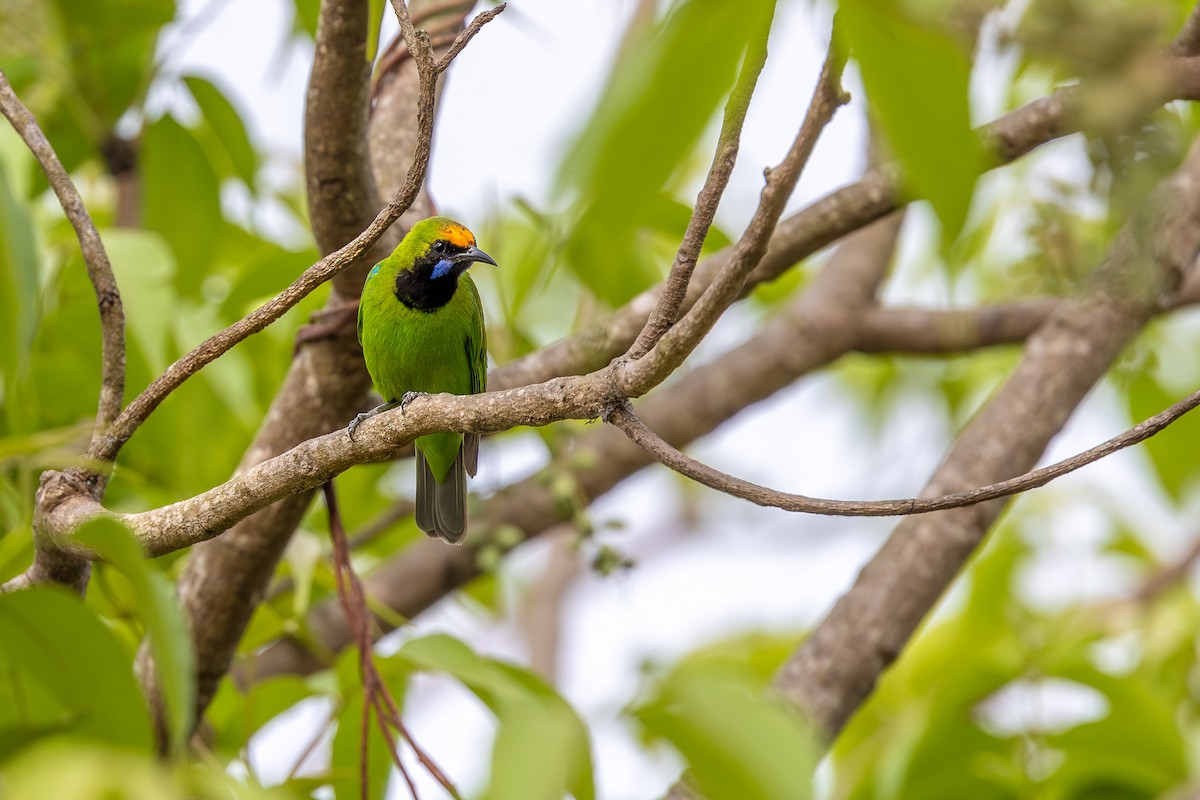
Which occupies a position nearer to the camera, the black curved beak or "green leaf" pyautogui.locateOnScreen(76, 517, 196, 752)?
"green leaf" pyautogui.locateOnScreen(76, 517, 196, 752)

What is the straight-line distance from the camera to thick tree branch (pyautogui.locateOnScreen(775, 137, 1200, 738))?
338 cm

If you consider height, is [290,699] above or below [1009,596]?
below

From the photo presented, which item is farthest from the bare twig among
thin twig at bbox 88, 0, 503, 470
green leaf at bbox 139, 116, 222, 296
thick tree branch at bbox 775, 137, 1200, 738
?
thin twig at bbox 88, 0, 503, 470

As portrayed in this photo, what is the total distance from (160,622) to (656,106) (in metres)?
0.82

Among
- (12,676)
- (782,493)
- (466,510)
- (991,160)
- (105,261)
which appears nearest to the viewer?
(782,493)

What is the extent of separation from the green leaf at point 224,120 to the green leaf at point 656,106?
2.99m

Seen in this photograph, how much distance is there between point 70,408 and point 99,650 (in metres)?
1.76

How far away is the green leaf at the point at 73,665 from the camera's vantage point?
185 cm

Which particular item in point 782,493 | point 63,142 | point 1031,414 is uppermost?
point 63,142

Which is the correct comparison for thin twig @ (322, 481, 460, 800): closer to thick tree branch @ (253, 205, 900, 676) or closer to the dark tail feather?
the dark tail feather

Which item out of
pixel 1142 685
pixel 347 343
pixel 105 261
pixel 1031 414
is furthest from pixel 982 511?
pixel 105 261

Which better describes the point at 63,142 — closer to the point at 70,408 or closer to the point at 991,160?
the point at 70,408

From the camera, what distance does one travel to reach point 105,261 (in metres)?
2.36

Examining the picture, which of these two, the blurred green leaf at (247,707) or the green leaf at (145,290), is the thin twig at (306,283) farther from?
the blurred green leaf at (247,707)
